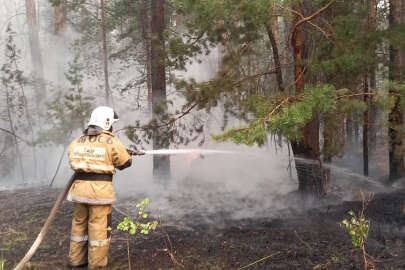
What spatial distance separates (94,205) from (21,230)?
8.07 ft

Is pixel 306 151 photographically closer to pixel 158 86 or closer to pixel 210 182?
pixel 210 182

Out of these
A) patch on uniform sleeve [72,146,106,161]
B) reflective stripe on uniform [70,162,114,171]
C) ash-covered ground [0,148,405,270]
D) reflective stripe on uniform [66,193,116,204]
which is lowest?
ash-covered ground [0,148,405,270]

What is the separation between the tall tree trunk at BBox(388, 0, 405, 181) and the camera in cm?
734

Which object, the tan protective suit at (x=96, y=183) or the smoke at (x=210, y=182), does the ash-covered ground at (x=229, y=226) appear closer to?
the smoke at (x=210, y=182)

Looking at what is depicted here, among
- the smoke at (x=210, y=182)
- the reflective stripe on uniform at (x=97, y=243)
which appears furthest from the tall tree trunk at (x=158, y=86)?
the reflective stripe on uniform at (x=97, y=243)

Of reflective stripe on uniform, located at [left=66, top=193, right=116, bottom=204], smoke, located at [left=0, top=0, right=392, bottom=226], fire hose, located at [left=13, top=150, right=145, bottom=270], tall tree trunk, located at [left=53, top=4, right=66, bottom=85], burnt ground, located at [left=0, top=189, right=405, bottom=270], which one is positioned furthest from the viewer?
tall tree trunk, located at [left=53, top=4, right=66, bottom=85]

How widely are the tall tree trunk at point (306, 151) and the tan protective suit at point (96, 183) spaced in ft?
11.8

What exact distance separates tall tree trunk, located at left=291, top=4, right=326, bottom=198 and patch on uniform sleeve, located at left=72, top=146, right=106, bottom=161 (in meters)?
3.69

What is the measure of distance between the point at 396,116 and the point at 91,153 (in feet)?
21.7

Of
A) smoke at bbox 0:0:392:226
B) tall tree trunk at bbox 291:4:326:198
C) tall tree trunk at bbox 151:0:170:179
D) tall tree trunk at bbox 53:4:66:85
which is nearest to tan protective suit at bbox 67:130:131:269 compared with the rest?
smoke at bbox 0:0:392:226

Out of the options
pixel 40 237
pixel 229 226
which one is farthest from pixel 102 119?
pixel 229 226

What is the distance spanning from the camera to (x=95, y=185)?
15.3 ft

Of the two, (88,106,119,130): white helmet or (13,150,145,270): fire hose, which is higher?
(88,106,119,130): white helmet

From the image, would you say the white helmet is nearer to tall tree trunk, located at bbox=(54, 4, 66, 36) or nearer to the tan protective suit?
the tan protective suit
